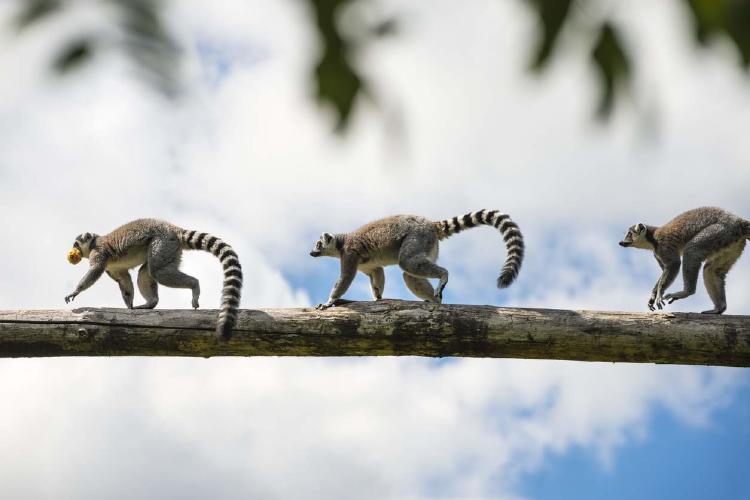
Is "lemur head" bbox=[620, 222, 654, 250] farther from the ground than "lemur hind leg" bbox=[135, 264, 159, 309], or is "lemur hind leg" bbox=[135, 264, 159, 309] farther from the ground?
"lemur head" bbox=[620, 222, 654, 250]

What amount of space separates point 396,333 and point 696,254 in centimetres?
421

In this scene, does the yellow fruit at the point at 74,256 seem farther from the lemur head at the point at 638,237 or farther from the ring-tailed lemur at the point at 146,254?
the lemur head at the point at 638,237

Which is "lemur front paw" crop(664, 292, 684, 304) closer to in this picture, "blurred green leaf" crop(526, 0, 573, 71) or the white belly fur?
the white belly fur

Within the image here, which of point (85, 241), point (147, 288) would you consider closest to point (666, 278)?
point (147, 288)

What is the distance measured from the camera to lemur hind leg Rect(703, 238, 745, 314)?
1076cm

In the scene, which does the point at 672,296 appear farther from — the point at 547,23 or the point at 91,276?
the point at 547,23

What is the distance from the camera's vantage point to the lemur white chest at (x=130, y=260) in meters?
12.0

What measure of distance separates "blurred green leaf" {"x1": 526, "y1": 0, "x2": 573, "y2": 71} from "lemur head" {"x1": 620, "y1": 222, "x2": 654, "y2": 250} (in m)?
11.0

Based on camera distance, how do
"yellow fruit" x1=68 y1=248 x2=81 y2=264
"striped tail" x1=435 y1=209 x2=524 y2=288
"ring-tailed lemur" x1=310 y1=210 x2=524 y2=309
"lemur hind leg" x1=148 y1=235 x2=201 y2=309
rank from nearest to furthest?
1. "striped tail" x1=435 y1=209 x2=524 y2=288
2. "ring-tailed lemur" x1=310 y1=210 x2=524 y2=309
3. "lemur hind leg" x1=148 y1=235 x2=201 y2=309
4. "yellow fruit" x1=68 y1=248 x2=81 y2=264

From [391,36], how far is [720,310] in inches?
401

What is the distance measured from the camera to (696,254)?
1075 centimetres

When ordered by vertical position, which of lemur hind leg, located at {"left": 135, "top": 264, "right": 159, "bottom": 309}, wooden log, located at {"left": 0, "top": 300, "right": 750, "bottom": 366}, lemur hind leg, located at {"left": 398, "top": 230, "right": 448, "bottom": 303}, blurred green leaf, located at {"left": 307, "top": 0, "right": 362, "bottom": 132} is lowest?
wooden log, located at {"left": 0, "top": 300, "right": 750, "bottom": 366}

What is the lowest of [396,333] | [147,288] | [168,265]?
[396,333]

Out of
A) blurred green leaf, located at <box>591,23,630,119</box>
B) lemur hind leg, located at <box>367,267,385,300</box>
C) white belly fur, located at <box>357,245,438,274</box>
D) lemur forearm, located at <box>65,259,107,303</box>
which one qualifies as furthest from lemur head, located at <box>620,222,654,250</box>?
blurred green leaf, located at <box>591,23,630,119</box>
